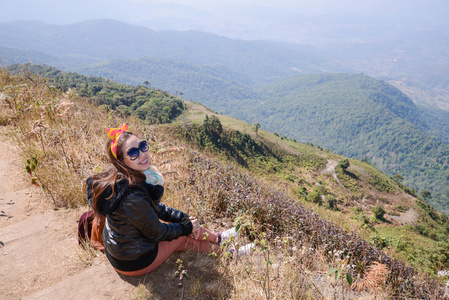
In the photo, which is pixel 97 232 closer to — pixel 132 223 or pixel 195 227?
pixel 132 223

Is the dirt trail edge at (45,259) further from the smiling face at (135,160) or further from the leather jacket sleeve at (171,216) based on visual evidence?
the smiling face at (135,160)

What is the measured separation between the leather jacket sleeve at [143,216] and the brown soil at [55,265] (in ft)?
1.61

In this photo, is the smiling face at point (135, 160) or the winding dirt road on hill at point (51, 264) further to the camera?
the winding dirt road on hill at point (51, 264)

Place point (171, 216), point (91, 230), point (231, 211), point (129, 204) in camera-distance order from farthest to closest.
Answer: point (231, 211)
point (91, 230)
point (171, 216)
point (129, 204)

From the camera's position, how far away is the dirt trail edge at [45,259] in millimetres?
2235

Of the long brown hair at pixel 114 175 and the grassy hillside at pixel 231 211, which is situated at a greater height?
the long brown hair at pixel 114 175

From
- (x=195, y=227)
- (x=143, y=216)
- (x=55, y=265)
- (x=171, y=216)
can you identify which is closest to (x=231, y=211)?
(x=195, y=227)

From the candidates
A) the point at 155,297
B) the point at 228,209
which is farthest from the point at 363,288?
the point at 155,297

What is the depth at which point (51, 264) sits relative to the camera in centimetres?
251

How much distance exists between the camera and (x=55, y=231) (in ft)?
9.65

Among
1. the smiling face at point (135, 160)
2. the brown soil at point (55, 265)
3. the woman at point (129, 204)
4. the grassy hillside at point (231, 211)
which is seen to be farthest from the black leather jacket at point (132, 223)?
the grassy hillside at point (231, 211)

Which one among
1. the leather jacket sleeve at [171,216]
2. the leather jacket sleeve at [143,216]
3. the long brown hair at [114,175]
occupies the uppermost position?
the long brown hair at [114,175]

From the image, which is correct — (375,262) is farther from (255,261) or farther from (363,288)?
(255,261)

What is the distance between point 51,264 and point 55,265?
5 centimetres
